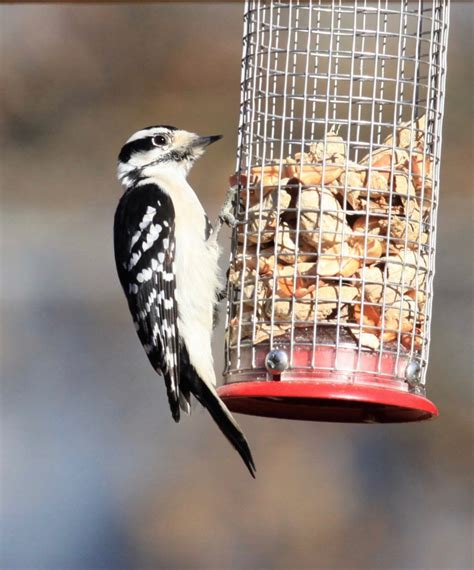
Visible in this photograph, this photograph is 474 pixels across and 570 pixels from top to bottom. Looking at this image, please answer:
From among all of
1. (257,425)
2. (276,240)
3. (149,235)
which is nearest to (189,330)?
(149,235)

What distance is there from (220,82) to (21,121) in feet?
3.71

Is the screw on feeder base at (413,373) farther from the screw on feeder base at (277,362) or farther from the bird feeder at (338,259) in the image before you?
the screw on feeder base at (277,362)

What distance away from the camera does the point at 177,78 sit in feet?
26.9

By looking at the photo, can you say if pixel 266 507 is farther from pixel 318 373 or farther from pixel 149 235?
pixel 318 373

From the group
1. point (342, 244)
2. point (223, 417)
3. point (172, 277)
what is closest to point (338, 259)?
point (342, 244)

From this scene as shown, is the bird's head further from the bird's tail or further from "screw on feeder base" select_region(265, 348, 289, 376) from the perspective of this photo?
"screw on feeder base" select_region(265, 348, 289, 376)

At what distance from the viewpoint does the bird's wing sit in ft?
18.6

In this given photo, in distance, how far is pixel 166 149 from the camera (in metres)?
6.11

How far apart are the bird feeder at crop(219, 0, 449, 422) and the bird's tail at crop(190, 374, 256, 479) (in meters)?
0.28

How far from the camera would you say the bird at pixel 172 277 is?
5691 mm

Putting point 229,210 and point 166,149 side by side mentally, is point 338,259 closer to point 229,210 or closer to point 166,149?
point 229,210

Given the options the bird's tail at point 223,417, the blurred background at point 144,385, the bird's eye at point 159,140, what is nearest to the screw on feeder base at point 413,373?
the bird's tail at point 223,417

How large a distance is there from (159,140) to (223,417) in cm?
129

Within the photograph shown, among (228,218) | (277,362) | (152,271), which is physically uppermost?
(228,218)
